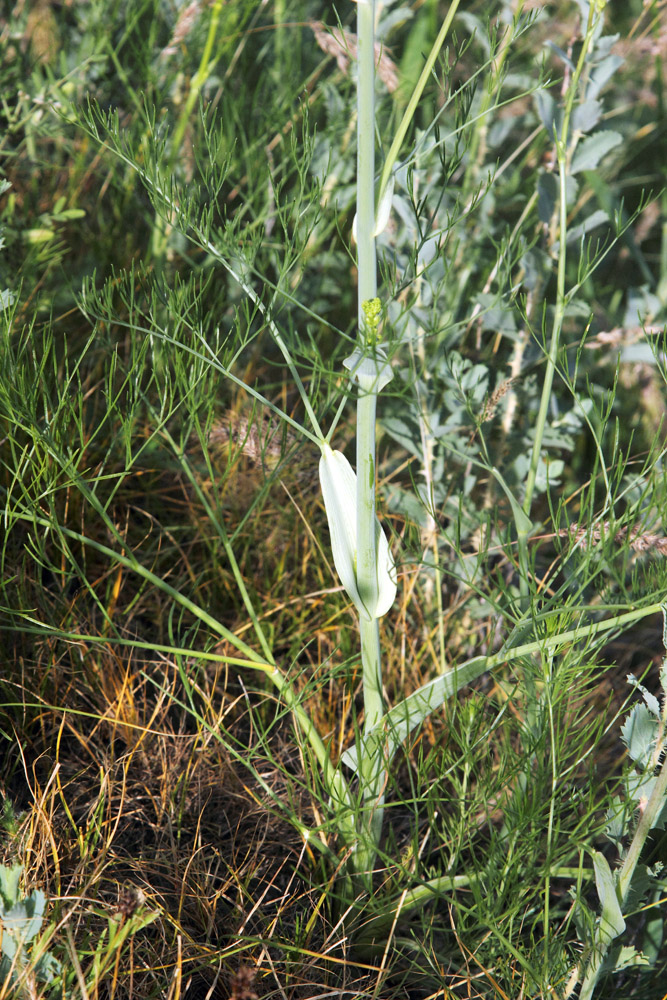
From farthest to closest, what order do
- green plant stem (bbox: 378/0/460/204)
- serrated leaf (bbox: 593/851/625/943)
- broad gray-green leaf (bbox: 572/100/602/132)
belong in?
broad gray-green leaf (bbox: 572/100/602/132) < serrated leaf (bbox: 593/851/625/943) < green plant stem (bbox: 378/0/460/204)

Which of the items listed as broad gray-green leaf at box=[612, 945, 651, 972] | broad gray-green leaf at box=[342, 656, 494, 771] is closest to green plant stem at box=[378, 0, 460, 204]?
broad gray-green leaf at box=[342, 656, 494, 771]

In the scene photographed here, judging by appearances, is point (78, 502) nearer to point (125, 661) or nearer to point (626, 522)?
point (125, 661)

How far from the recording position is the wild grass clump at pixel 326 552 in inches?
33.6

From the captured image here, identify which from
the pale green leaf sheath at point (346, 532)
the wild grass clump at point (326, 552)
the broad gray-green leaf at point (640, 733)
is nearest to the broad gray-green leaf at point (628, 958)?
the wild grass clump at point (326, 552)

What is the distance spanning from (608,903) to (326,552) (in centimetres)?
66

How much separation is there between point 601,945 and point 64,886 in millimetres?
579

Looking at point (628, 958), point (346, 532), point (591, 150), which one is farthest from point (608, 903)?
point (591, 150)

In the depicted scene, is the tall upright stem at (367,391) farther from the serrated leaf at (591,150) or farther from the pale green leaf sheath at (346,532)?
the serrated leaf at (591,150)

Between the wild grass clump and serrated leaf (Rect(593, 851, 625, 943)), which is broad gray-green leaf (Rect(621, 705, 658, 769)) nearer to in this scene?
the wild grass clump

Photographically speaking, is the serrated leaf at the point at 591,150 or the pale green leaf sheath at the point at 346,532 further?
the serrated leaf at the point at 591,150

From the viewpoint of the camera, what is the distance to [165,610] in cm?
123

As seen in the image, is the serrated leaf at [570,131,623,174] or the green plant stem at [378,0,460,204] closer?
the green plant stem at [378,0,460,204]

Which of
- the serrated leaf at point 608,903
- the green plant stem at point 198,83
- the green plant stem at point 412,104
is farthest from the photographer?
the green plant stem at point 198,83

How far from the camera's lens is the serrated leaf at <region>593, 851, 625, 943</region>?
83cm
